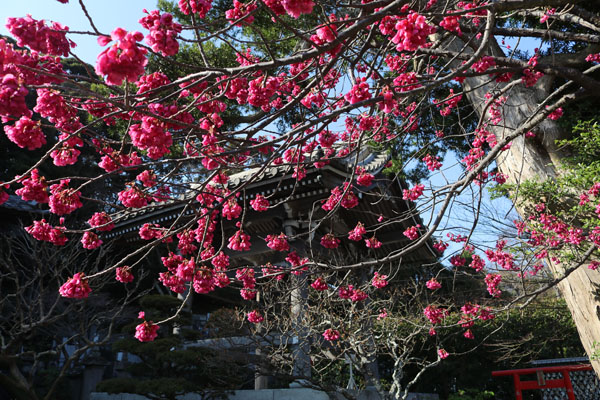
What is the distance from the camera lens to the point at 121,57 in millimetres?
1517

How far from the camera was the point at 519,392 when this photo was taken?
705 cm

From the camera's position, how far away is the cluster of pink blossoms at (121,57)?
1.50 m

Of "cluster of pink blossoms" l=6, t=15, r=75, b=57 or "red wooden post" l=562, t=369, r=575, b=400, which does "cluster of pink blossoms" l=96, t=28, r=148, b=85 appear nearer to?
"cluster of pink blossoms" l=6, t=15, r=75, b=57

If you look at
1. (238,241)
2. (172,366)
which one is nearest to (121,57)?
(238,241)

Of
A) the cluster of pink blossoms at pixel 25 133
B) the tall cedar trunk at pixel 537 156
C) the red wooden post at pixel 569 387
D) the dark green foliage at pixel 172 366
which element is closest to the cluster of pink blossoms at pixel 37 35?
the cluster of pink blossoms at pixel 25 133

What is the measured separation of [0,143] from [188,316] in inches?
376

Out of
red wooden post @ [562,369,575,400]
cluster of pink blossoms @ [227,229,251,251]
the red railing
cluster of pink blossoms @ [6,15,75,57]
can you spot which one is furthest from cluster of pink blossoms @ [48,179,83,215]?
red wooden post @ [562,369,575,400]

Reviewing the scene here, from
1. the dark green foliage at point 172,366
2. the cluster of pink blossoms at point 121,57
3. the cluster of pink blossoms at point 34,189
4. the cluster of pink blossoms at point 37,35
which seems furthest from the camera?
the dark green foliage at point 172,366

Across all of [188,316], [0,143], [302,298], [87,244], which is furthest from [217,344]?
[0,143]

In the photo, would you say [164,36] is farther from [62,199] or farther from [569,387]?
[569,387]

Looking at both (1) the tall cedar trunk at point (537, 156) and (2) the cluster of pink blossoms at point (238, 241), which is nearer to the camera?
(2) the cluster of pink blossoms at point (238, 241)

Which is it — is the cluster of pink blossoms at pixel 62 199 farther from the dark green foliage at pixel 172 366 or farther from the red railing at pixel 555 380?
the red railing at pixel 555 380

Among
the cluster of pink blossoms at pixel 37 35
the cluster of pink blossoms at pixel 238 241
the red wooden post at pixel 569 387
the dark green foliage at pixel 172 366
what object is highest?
the cluster of pink blossoms at pixel 37 35

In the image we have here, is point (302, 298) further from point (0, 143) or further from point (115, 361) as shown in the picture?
point (0, 143)
